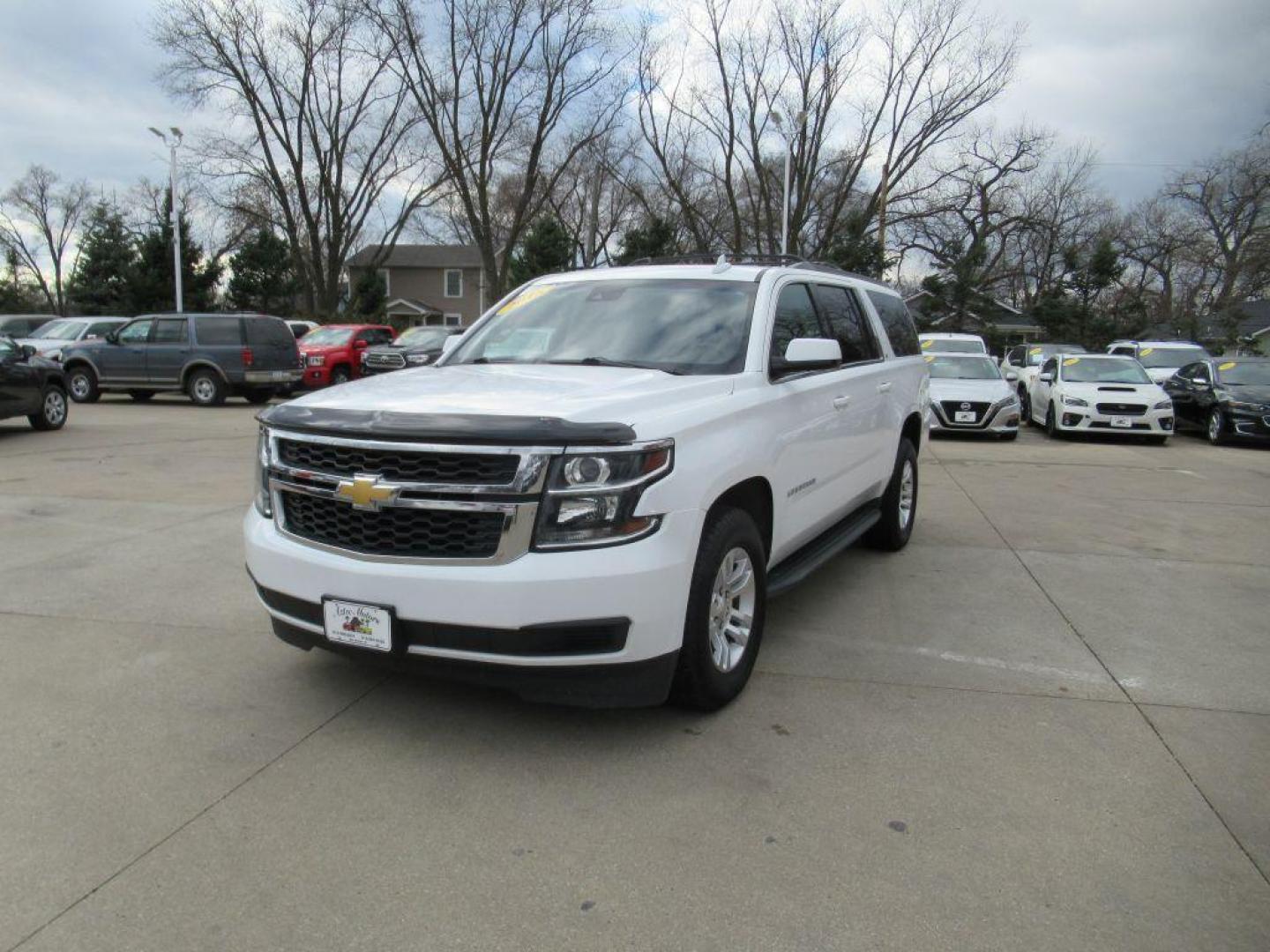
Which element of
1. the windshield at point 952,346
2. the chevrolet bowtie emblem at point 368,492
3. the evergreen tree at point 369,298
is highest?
the evergreen tree at point 369,298

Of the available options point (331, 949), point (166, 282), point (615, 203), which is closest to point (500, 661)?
point (331, 949)

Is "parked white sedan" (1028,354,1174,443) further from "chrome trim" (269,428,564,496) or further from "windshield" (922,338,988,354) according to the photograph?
"chrome trim" (269,428,564,496)

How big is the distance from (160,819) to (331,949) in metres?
0.95

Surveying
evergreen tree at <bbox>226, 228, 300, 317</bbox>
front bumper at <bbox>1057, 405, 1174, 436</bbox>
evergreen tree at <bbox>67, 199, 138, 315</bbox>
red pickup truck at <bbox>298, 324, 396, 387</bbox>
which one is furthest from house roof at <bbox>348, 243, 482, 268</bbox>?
front bumper at <bbox>1057, 405, 1174, 436</bbox>

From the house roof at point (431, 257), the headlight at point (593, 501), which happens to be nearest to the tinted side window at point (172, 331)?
the headlight at point (593, 501)

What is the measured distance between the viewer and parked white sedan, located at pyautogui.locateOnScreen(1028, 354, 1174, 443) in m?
14.8

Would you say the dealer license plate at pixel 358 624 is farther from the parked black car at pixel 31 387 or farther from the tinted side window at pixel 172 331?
the tinted side window at pixel 172 331

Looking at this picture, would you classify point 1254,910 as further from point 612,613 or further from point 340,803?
point 340,803

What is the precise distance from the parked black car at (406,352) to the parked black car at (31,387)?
22.0 feet

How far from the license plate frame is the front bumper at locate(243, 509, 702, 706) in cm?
2

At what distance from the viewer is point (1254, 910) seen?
2537mm

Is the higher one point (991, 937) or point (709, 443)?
point (709, 443)

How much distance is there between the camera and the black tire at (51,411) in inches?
500

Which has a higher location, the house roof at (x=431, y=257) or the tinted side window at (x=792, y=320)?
the house roof at (x=431, y=257)
